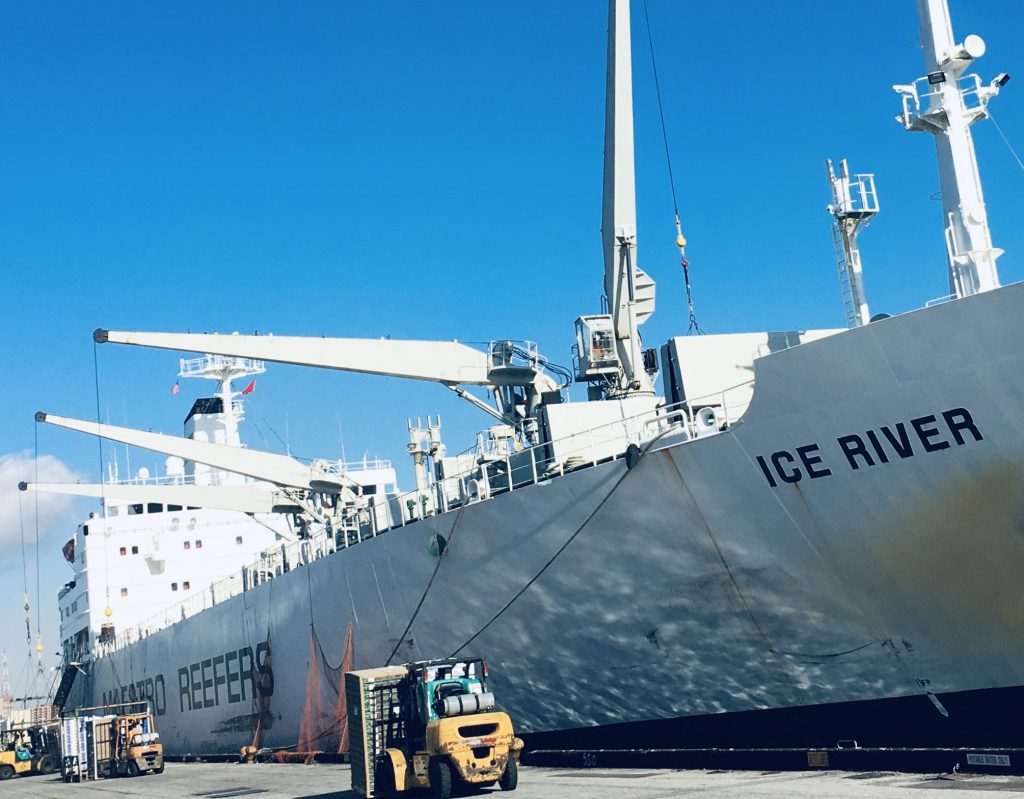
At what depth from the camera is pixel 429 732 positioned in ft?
46.5

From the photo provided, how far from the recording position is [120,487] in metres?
33.8

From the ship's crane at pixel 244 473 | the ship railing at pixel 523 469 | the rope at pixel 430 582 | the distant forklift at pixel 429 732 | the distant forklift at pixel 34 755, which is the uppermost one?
the ship's crane at pixel 244 473

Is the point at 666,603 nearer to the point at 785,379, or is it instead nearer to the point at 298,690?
the point at 785,379

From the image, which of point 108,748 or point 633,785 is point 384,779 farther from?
point 108,748

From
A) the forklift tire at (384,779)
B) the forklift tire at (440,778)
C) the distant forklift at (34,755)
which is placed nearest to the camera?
the forklift tire at (440,778)

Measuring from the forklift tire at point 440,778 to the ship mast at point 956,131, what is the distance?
8764 millimetres

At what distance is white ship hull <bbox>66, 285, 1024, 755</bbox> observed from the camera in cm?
1200

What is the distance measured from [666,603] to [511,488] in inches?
136

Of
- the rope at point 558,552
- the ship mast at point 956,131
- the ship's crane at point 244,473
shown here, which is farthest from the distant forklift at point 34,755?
the ship mast at point 956,131

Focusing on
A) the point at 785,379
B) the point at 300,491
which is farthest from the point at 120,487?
the point at 785,379

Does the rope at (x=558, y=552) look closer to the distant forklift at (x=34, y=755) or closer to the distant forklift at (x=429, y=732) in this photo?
the distant forklift at (x=429, y=732)

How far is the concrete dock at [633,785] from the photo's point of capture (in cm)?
1135

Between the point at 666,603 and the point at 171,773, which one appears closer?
the point at 666,603

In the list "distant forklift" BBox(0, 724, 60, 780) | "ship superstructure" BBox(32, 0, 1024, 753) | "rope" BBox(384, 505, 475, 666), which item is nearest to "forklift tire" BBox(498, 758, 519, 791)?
"ship superstructure" BBox(32, 0, 1024, 753)
